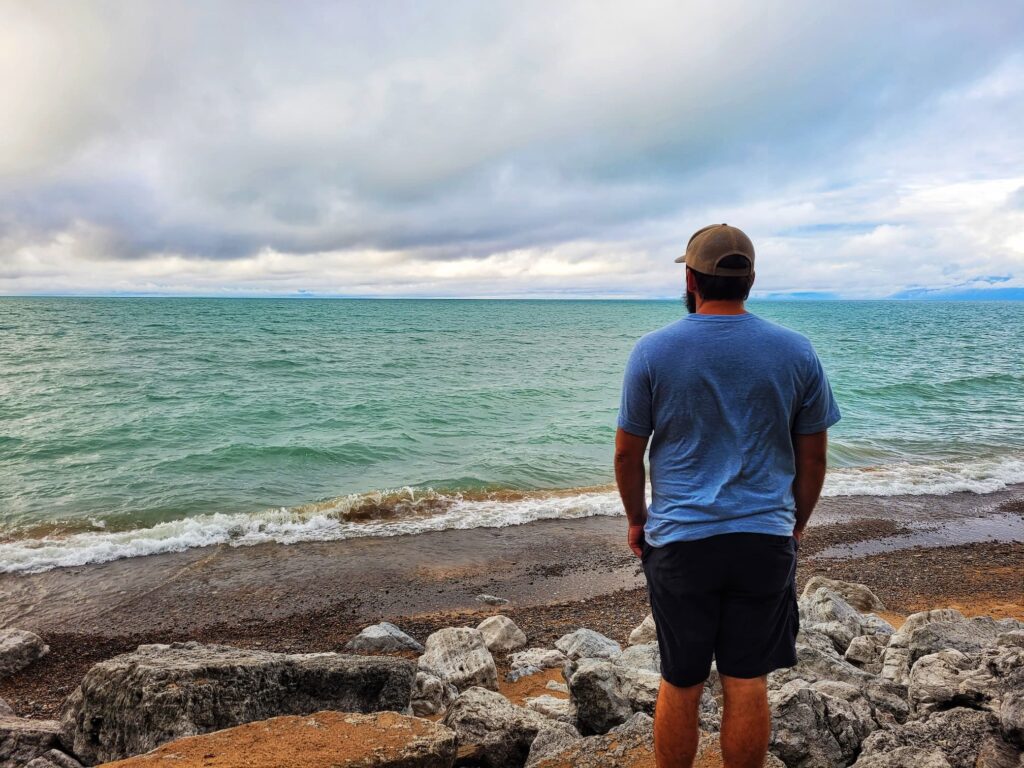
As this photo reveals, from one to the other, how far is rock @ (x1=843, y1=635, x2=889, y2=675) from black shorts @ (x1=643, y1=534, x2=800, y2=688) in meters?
3.51

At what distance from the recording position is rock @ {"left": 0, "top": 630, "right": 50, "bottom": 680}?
6387 mm

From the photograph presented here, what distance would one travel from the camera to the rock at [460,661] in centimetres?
548

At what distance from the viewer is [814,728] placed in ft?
11.6

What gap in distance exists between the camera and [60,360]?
110ft

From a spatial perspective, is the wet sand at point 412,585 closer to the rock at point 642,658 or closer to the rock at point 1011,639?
the rock at point 642,658

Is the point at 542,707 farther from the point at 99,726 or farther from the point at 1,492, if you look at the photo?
the point at 1,492

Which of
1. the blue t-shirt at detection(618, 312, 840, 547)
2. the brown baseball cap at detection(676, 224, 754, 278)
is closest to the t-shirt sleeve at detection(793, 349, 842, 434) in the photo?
the blue t-shirt at detection(618, 312, 840, 547)

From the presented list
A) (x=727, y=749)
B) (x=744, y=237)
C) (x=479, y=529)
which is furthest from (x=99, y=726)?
(x=479, y=529)

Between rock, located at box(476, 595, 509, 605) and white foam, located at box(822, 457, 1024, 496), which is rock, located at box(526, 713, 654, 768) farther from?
white foam, located at box(822, 457, 1024, 496)

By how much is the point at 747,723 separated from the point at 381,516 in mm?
10105

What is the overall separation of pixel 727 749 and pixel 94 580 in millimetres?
9636

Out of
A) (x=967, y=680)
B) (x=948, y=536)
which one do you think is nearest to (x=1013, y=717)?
(x=967, y=680)

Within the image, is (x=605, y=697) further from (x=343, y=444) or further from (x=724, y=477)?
(x=343, y=444)

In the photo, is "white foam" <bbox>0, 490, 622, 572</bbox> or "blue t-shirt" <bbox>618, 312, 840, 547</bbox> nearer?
"blue t-shirt" <bbox>618, 312, 840, 547</bbox>
